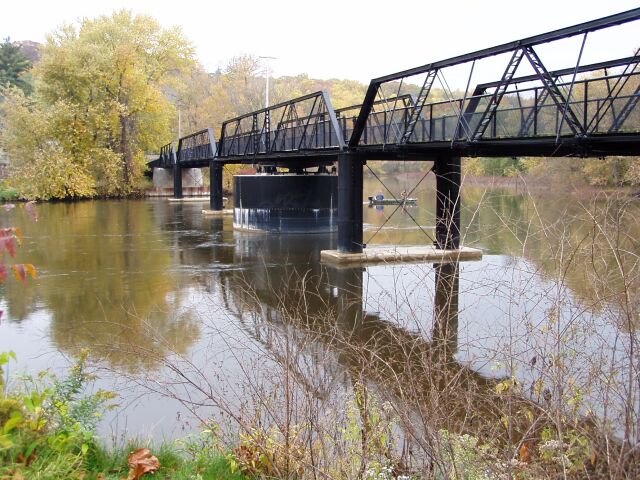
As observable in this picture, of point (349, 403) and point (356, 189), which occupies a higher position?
point (356, 189)

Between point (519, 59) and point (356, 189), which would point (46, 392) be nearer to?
point (519, 59)

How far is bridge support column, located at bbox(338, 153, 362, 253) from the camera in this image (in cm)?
2189

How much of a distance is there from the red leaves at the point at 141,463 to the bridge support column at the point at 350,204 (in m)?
16.3

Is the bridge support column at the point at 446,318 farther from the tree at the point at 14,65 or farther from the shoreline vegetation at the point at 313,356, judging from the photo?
the tree at the point at 14,65

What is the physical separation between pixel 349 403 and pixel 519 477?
5.90 feet

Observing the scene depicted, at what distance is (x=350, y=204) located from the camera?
22.0 metres

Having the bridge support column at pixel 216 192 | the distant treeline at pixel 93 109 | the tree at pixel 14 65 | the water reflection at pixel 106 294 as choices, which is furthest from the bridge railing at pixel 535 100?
the tree at pixel 14 65

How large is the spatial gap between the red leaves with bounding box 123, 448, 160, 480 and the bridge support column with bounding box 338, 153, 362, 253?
16267 millimetres

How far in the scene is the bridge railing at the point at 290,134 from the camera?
79.4 feet

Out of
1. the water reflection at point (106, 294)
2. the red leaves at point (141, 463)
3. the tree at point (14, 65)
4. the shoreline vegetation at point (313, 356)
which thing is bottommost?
the water reflection at point (106, 294)

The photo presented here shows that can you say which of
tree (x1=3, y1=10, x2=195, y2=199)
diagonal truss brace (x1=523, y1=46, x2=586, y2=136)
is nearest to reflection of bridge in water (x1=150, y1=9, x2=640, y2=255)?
diagonal truss brace (x1=523, y1=46, x2=586, y2=136)

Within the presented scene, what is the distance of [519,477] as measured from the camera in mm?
4969

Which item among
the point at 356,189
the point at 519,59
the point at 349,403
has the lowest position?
the point at 349,403

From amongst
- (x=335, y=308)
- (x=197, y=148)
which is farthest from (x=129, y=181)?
(x=335, y=308)
